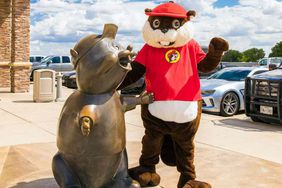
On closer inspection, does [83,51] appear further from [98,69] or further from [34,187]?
[34,187]

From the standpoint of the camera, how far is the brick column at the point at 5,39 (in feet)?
50.1

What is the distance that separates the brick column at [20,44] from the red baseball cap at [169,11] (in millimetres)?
11082

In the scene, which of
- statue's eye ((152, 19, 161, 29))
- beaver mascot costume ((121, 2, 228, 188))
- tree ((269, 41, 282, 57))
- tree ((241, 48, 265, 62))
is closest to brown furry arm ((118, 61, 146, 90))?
beaver mascot costume ((121, 2, 228, 188))

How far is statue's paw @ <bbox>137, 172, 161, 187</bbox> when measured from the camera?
12.8 ft

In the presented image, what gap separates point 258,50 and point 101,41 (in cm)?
8645

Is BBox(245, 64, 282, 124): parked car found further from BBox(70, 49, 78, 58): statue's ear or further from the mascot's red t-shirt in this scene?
BBox(70, 49, 78, 58): statue's ear

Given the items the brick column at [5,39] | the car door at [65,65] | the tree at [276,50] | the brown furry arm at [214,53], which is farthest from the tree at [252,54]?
the brown furry arm at [214,53]

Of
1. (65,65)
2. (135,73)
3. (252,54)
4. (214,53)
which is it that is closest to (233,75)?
(214,53)

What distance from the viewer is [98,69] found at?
3074 mm

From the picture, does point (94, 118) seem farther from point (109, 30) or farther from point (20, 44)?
point (20, 44)

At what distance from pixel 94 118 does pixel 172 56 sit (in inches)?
43.7

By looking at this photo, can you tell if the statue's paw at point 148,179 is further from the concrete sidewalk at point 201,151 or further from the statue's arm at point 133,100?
the statue's arm at point 133,100

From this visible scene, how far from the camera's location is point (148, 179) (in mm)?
3938

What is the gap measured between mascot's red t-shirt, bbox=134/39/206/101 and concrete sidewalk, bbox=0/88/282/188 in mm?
1082
